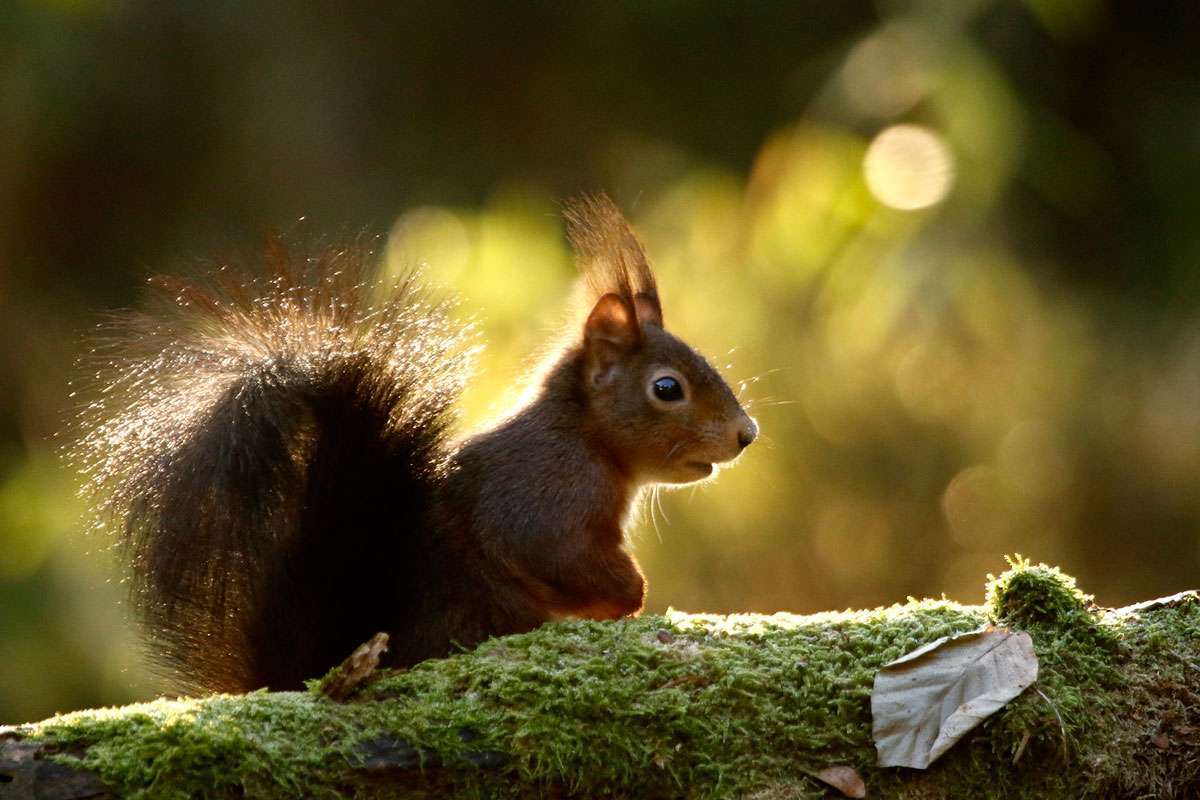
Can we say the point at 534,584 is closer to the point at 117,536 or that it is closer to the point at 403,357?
the point at 403,357

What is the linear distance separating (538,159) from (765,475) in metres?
1.48

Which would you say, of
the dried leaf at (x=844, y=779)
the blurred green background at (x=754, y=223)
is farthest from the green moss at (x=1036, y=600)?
the blurred green background at (x=754, y=223)

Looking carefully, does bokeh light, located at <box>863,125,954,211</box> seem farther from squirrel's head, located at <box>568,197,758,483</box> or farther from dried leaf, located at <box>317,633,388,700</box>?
dried leaf, located at <box>317,633,388,700</box>

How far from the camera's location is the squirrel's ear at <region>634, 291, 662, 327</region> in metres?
2.74

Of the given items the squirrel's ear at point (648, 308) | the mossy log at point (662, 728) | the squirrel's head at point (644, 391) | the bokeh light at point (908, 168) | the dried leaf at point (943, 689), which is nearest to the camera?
the mossy log at point (662, 728)

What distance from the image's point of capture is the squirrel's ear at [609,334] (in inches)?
102

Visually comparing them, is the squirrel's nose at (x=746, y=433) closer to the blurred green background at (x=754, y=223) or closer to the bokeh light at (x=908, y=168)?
the blurred green background at (x=754, y=223)

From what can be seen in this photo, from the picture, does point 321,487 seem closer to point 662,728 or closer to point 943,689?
point 662,728

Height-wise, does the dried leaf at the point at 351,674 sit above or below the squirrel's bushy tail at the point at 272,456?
below

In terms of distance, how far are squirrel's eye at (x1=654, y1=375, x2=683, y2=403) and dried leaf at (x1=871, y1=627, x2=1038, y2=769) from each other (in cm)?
98

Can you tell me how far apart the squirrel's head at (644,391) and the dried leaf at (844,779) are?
1066 millimetres

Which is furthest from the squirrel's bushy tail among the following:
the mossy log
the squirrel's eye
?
the squirrel's eye

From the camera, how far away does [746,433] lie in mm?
2607

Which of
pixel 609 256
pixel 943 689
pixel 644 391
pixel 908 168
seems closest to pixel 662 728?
pixel 943 689
